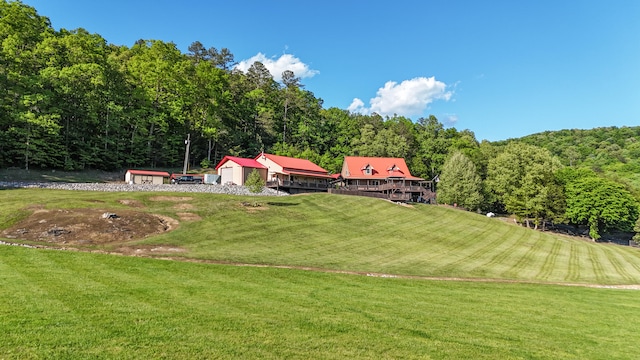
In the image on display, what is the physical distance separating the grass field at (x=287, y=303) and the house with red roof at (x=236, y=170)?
75.7ft

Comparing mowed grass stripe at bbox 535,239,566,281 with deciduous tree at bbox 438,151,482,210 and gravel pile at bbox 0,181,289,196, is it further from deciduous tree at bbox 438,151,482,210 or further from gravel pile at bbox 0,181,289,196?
gravel pile at bbox 0,181,289,196

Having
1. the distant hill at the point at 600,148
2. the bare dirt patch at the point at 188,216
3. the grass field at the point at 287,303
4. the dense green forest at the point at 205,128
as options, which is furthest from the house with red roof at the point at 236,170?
the distant hill at the point at 600,148

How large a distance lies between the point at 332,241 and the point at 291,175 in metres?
28.1

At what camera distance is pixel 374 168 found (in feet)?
236

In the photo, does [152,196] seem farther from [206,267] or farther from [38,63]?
[38,63]

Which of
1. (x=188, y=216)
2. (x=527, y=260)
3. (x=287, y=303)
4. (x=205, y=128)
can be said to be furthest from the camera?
(x=205, y=128)

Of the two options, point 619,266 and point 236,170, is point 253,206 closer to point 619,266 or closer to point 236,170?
point 236,170

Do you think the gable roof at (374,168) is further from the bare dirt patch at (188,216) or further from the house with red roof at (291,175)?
the bare dirt patch at (188,216)

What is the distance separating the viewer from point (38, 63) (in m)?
51.9

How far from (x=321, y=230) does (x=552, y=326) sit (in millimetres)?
23458

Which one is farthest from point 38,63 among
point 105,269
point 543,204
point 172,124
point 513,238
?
point 543,204

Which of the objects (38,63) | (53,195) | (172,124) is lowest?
(53,195)

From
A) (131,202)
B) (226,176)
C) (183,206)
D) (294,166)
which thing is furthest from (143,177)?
(294,166)

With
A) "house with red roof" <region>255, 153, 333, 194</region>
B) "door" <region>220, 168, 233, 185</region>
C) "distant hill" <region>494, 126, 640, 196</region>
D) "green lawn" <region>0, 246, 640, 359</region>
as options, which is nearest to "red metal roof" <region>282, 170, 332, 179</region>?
"house with red roof" <region>255, 153, 333, 194</region>
